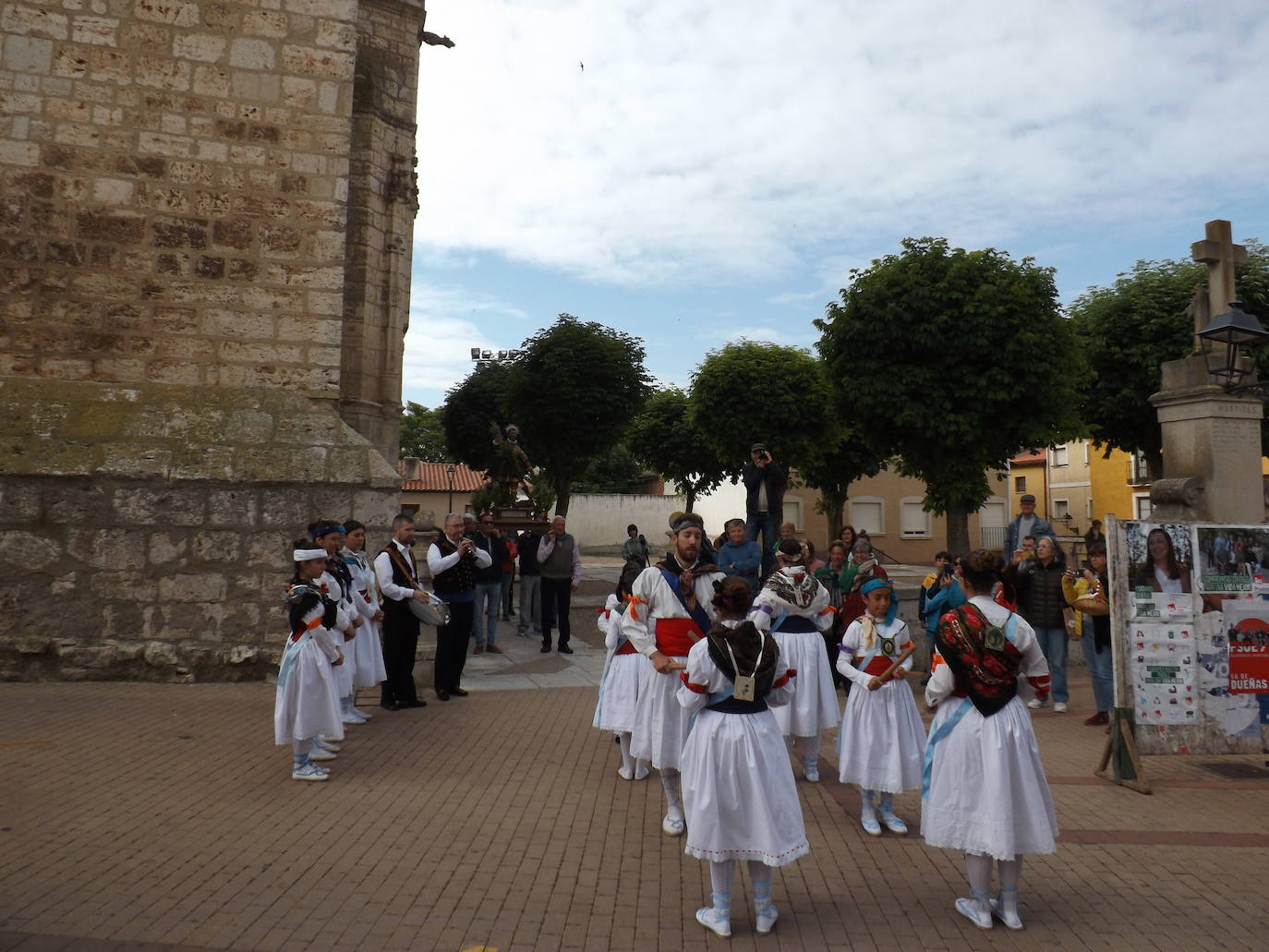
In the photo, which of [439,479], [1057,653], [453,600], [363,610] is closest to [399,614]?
[363,610]

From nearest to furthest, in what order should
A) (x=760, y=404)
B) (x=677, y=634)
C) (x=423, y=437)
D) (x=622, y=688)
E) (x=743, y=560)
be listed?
1. (x=677, y=634)
2. (x=622, y=688)
3. (x=743, y=560)
4. (x=760, y=404)
5. (x=423, y=437)

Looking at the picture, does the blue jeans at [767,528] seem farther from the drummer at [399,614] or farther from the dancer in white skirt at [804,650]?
the dancer in white skirt at [804,650]

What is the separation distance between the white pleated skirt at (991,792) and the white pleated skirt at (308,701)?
Answer: 3.92 m

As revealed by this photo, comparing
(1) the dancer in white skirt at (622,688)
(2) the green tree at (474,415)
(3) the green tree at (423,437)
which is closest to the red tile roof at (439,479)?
(3) the green tree at (423,437)

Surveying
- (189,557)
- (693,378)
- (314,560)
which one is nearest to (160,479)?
(189,557)

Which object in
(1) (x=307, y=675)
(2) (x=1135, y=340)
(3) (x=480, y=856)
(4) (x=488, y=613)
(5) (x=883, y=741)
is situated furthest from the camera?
(2) (x=1135, y=340)

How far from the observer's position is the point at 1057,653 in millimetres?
9156

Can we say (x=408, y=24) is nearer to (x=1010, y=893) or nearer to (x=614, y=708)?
(x=614, y=708)

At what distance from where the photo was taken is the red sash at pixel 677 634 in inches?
204

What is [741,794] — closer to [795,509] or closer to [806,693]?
[806,693]

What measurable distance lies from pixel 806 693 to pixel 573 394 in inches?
867

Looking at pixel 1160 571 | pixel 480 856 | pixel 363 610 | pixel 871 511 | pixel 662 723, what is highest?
pixel 871 511

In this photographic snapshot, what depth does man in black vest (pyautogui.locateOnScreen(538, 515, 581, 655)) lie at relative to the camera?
40.4 feet

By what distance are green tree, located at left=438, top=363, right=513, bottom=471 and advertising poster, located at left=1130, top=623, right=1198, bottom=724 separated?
34.2 m
